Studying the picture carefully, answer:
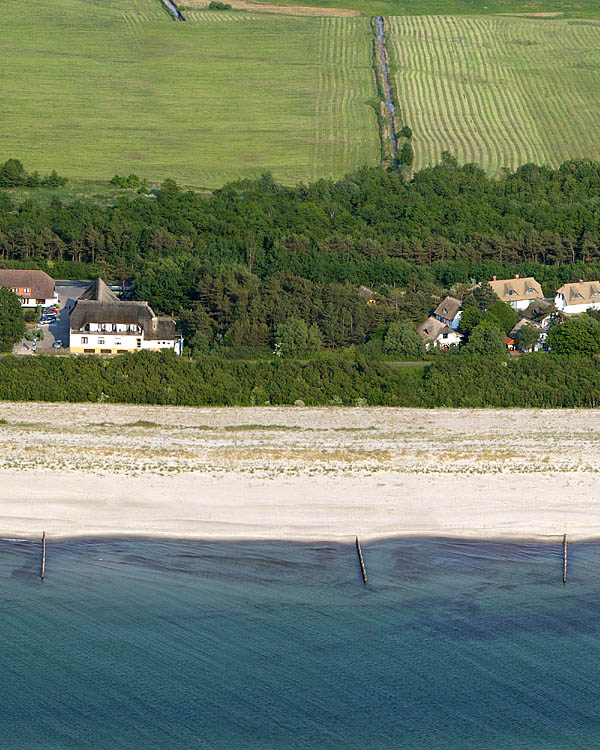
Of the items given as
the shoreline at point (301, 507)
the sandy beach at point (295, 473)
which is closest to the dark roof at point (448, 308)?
the sandy beach at point (295, 473)

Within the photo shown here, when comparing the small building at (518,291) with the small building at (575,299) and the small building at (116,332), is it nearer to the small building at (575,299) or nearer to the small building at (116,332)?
the small building at (575,299)

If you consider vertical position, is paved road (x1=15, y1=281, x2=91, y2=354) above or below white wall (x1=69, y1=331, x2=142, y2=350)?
below

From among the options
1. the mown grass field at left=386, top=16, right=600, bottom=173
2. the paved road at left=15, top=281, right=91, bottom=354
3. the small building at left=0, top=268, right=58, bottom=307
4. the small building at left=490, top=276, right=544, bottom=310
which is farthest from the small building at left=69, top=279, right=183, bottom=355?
the mown grass field at left=386, top=16, right=600, bottom=173

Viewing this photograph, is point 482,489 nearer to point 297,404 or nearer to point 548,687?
point 548,687

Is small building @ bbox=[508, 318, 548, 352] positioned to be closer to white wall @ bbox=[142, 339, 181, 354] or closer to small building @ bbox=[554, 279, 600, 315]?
small building @ bbox=[554, 279, 600, 315]

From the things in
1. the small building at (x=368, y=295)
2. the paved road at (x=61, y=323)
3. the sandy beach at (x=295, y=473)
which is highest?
the sandy beach at (x=295, y=473)

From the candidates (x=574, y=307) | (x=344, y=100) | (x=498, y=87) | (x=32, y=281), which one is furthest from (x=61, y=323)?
(x=498, y=87)
